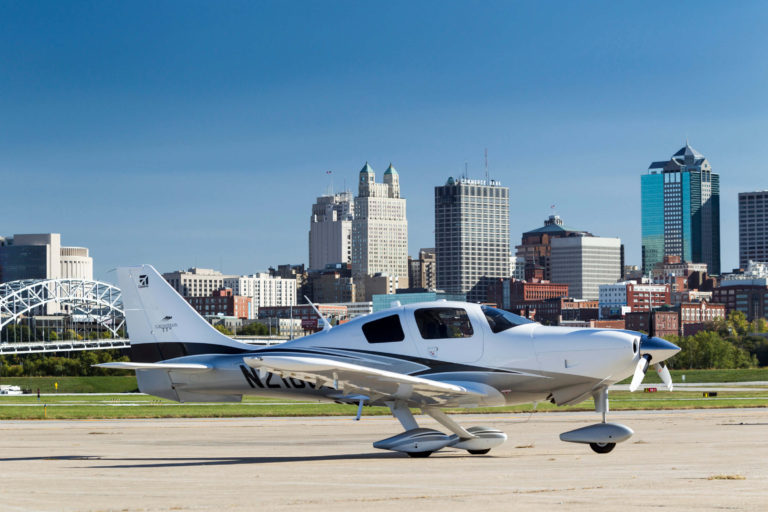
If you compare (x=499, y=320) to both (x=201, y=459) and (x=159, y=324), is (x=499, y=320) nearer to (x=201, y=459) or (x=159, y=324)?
(x=201, y=459)

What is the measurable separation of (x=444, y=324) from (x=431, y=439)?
7.03 ft

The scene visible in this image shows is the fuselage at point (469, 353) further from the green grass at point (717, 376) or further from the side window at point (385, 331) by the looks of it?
Answer: the green grass at point (717, 376)

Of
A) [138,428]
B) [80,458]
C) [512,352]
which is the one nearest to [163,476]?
[80,458]

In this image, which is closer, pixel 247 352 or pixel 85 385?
pixel 247 352

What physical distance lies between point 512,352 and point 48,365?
117489 millimetres

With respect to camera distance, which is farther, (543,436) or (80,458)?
(543,436)

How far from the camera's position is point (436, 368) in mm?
21844

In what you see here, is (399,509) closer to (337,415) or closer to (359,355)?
(359,355)

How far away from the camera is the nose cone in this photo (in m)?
20.9

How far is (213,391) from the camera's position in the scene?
2331cm

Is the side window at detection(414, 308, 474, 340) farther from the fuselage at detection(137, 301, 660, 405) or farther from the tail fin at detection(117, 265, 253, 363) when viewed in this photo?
the tail fin at detection(117, 265, 253, 363)

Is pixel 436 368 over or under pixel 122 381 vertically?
over

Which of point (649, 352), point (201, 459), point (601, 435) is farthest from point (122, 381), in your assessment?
point (649, 352)

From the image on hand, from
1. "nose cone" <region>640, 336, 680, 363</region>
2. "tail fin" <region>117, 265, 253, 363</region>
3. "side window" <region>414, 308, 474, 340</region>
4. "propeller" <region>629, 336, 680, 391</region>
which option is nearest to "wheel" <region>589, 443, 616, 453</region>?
"propeller" <region>629, 336, 680, 391</region>
